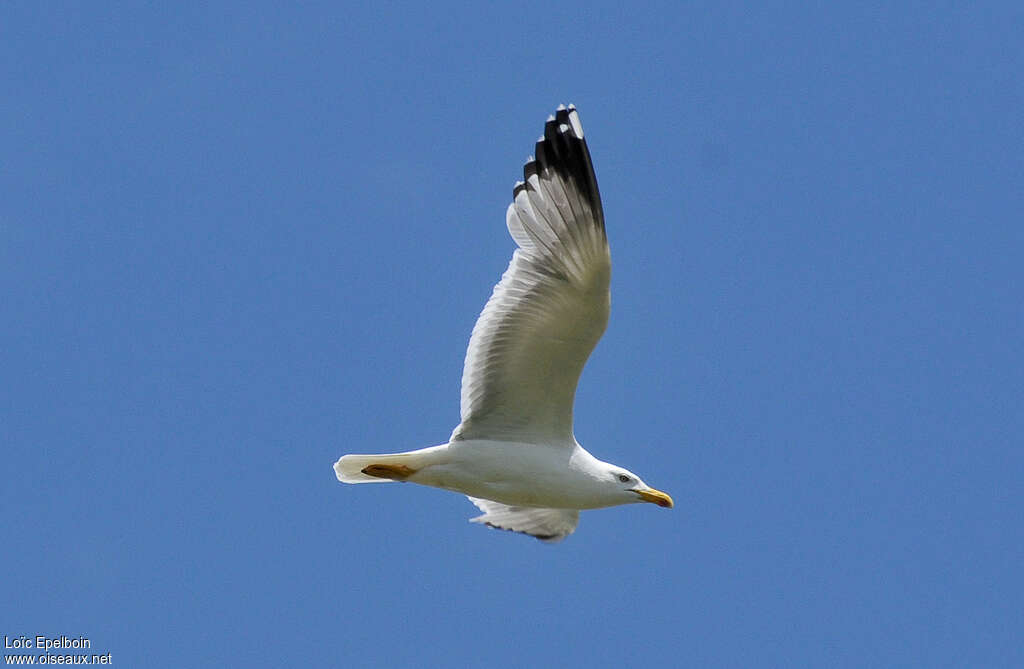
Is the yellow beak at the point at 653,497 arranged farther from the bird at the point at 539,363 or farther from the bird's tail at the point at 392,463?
the bird's tail at the point at 392,463

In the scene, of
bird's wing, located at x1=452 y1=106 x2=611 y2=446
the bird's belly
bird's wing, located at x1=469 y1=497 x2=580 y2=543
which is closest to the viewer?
bird's wing, located at x1=452 y1=106 x2=611 y2=446

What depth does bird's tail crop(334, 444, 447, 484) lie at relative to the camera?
1175 centimetres

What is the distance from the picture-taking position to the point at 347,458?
39.4 feet

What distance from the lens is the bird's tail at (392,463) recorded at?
1175 centimetres

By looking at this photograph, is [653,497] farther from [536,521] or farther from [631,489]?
[536,521]

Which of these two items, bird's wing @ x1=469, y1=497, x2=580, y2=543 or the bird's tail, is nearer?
the bird's tail

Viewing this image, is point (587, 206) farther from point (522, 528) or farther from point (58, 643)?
point (58, 643)

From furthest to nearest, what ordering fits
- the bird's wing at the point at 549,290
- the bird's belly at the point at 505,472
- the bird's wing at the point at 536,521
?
1. the bird's wing at the point at 536,521
2. the bird's belly at the point at 505,472
3. the bird's wing at the point at 549,290

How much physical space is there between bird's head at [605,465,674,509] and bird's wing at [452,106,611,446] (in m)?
0.66

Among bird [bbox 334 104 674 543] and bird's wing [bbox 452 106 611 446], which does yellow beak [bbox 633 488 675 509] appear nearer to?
bird [bbox 334 104 674 543]

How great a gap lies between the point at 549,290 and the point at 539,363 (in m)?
0.63

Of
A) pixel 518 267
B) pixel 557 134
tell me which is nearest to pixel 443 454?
pixel 518 267

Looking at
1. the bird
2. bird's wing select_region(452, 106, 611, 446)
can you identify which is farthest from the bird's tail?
bird's wing select_region(452, 106, 611, 446)

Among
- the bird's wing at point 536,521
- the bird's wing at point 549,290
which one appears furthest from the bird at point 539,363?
the bird's wing at point 536,521
